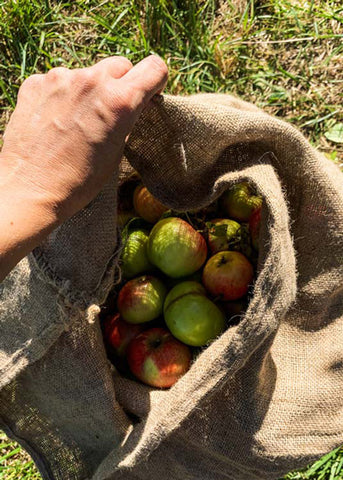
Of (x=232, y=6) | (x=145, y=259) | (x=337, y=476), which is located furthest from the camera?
(x=232, y=6)

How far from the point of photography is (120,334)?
67.7 inches

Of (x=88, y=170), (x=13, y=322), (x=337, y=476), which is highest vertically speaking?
(x=88, y=170)

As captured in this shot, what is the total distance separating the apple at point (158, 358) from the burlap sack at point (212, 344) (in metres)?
0.06

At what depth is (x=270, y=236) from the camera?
1.29 metres

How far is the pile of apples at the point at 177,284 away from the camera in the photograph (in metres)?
1.58

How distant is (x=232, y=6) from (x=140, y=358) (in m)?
1.74

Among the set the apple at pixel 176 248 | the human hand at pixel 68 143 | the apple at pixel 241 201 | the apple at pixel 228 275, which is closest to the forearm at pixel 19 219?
the human hand at pixel 68 143

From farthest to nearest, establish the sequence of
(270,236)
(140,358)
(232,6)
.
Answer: (232,6), (140,358), (270,236)

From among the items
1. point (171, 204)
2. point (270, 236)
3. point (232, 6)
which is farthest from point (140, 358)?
point (232, 6)

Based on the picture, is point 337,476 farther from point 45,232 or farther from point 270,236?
point 45,232

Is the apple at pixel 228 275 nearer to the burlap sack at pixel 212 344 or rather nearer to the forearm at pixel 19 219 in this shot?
the burlap sack at pixel 212 344

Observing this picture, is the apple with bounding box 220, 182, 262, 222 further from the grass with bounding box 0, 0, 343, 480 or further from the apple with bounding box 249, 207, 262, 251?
the grass with bounding box 0, 0, 343, 480

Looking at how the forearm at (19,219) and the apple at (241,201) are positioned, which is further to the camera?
the apple at (241,201)

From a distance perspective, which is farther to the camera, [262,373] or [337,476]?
[337,476]
